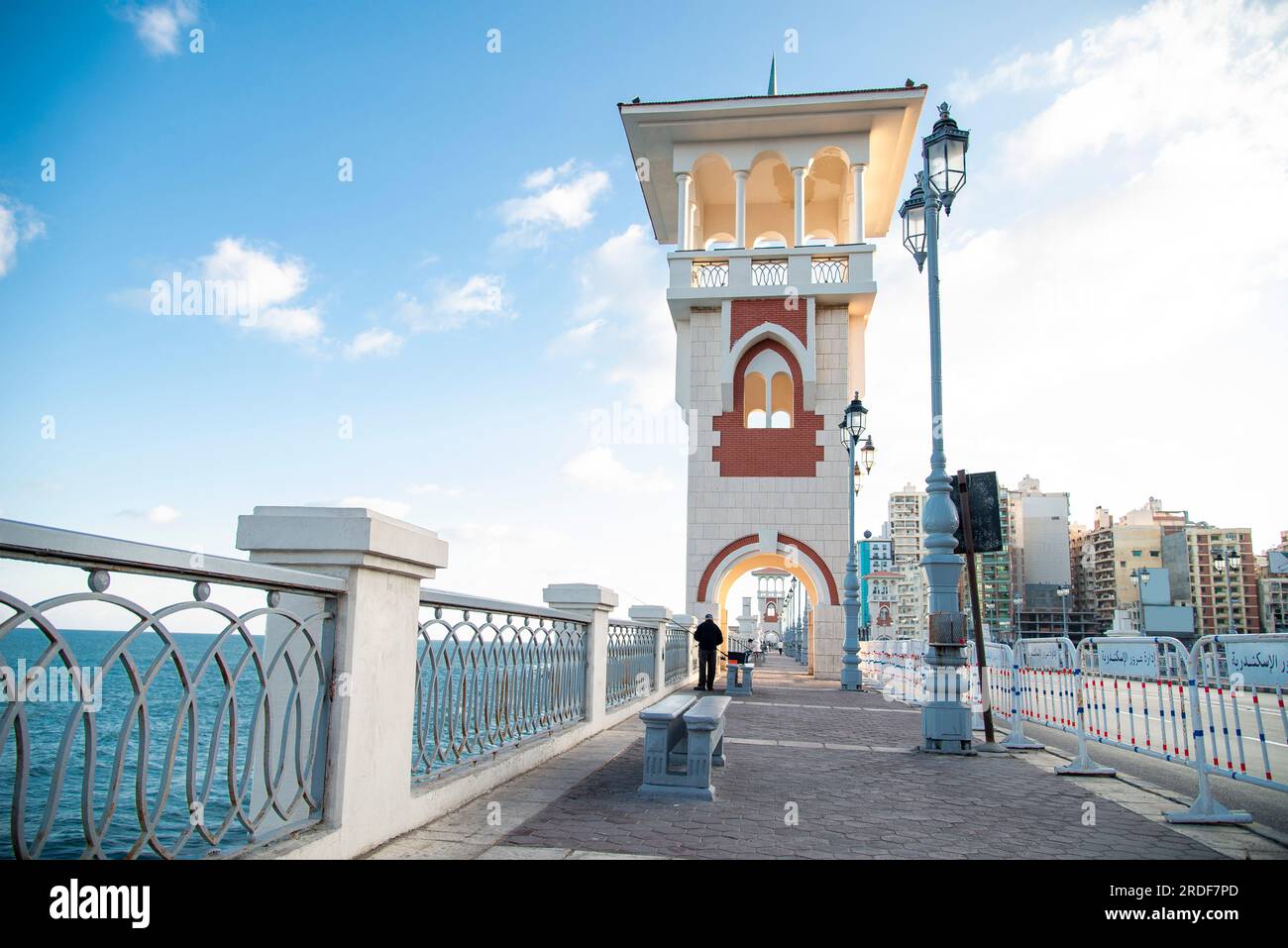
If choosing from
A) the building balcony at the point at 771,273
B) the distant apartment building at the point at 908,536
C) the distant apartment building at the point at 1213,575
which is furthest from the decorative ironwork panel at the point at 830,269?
the distant apartment building at the point at 908,536

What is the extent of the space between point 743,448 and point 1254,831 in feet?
64.0

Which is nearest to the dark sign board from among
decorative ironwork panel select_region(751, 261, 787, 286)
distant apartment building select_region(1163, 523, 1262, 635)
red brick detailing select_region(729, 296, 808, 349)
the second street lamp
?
the second street lamp

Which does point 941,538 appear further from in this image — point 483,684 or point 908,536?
point 908,536

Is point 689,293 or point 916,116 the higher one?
point 916,116

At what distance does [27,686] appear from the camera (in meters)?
2.37

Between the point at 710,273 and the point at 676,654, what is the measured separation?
40.4 feet

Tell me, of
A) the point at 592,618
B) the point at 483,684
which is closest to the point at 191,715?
the point at 483,684

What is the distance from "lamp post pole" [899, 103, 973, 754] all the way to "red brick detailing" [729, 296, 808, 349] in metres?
14.4

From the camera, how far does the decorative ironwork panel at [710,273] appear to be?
2536 cm

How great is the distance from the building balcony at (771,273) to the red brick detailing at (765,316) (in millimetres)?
244

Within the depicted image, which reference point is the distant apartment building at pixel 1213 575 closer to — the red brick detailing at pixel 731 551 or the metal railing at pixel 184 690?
the red brick detailing at pixel 731 551

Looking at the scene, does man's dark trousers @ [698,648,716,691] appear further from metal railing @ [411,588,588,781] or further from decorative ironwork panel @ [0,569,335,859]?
decorative ironwork panel @ [0,569,335,859]
